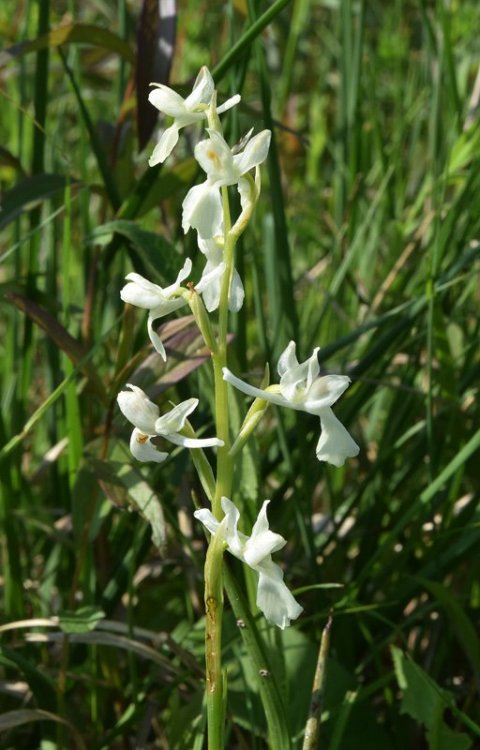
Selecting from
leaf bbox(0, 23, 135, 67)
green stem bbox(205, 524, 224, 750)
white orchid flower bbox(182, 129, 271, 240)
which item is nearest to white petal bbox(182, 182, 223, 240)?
white orchid flower bbox(182, 129, 271, 240)

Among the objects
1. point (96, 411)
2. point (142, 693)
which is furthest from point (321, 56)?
point (142, 693)

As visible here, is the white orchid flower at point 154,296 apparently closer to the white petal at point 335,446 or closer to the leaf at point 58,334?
the white petal at point 335,446

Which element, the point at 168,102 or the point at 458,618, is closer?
the point at 168,102

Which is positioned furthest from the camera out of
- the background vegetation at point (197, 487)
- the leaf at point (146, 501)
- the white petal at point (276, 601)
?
the background vegetation at point (197, 487)

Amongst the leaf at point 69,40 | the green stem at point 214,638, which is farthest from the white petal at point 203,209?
the leaf at point 69,40

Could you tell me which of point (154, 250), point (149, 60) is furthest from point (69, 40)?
point (154, 250)

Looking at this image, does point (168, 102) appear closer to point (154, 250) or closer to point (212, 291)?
point (212, 291)

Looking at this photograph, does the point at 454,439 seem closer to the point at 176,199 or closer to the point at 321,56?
the point at 176,199
